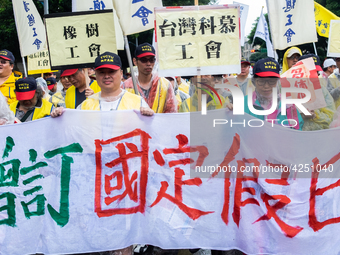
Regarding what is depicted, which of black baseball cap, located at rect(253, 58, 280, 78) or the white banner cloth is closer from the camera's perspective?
the white banner cloth

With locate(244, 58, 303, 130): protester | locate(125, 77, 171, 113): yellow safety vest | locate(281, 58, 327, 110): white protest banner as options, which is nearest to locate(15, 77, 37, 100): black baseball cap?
locate(125, 77, 171, 113): yellow safety vest

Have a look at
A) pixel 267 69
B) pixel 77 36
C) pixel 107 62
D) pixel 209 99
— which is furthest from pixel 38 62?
pixel 267 69

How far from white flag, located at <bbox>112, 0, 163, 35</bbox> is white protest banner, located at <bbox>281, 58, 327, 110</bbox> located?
5.48ft

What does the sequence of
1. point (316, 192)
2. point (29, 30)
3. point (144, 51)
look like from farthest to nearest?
1. point (29, 30)
2. point (144, 51)
3. point (316, 192)

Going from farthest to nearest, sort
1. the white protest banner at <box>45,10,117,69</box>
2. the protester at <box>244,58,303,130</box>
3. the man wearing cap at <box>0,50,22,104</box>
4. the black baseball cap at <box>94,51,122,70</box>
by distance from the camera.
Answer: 1. the man wearing cap at <box>0,50,22,104</box>
2. the white protest banner at <box>45,10,117,69</box>
3. the black baseball cap at <box>94,51,122,70</box>
4. the protester at <box>244,58,303,130</box>

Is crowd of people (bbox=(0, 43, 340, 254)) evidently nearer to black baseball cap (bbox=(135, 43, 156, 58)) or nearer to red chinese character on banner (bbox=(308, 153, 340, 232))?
black baseball cap (bbox=(135, 43, 156, 58))

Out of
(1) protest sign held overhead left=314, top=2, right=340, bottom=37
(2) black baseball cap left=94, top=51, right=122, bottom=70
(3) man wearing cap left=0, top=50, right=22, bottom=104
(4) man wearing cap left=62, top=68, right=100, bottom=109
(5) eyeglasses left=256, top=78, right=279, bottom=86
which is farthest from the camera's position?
(1) protest sign held overhead left=314, top=2, right=340, bottom=37

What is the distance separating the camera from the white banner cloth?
A: 296 centimetres

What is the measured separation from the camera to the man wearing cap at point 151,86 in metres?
4.28

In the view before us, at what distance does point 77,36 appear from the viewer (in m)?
4.02

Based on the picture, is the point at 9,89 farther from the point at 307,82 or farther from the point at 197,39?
the point at 307,82

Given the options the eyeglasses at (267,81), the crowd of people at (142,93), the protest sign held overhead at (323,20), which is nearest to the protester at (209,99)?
the crowd of people at (142,93)

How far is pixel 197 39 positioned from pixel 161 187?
1497mm

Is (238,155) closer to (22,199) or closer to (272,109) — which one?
(272,109)
